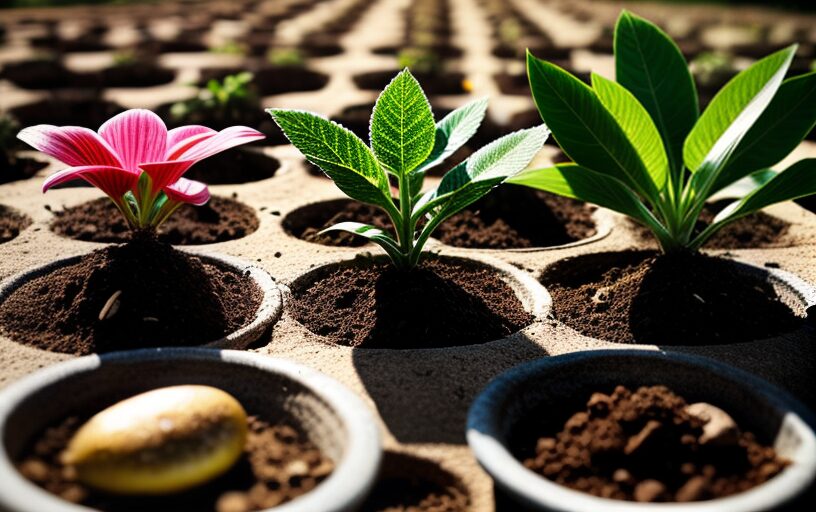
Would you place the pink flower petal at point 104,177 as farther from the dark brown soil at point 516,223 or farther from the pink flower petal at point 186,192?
the dark brown soil at point 516,223

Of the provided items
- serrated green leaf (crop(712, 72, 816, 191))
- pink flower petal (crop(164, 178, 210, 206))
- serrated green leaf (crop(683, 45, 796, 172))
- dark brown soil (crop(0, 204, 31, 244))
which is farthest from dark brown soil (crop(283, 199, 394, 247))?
serrated green leaf (crop(712, 72, 816, 191))

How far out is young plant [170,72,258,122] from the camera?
5078 mm

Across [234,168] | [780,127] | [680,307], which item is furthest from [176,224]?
[780,127]

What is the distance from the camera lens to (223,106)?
5.21 m

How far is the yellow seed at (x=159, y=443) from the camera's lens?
60.5 inches

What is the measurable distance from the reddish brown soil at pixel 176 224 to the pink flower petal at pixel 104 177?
0.94m

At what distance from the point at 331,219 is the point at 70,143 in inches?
57.6

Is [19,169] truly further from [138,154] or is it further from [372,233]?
[372,233]

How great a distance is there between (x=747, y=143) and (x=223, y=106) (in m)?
3.47

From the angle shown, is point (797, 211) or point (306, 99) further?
point (306, 99)

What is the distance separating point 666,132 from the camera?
263 centimetres

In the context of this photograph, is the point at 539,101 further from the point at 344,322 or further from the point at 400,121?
the point at 344,322

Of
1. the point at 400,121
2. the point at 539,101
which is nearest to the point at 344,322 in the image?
the point at 400,121

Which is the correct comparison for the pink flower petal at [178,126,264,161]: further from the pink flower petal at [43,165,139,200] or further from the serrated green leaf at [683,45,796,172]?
the serrated green leaf at [683,45,796,172]
